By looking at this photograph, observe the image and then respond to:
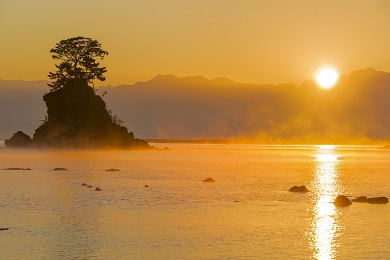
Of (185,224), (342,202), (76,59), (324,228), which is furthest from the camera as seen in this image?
(76,59)

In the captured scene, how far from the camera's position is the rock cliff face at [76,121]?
475 feet

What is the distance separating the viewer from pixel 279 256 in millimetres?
30141

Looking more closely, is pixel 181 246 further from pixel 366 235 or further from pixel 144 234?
pixel 366 235

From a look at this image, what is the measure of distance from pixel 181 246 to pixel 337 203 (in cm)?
2372

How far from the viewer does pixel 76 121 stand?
15075cm

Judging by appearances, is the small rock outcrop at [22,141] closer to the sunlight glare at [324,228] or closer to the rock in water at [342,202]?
the sunlight glare at [324,228]

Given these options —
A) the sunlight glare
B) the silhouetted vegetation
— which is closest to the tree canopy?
the silhouetted vegetation

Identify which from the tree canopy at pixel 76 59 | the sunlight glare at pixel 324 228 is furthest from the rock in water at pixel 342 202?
the tree canopy at pixel 76 59

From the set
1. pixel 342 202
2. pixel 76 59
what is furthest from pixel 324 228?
pixel 76 59

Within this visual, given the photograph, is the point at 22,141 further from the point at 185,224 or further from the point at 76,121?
the point at 185,224

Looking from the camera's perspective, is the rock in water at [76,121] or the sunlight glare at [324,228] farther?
the rock in water at [76,121]

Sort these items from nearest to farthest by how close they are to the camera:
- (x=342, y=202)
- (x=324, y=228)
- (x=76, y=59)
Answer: (x=324, y=228)
(x=342, y=202)
(x=76, y=59)

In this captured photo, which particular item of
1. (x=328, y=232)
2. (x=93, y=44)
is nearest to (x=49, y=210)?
(x=328, y=232)

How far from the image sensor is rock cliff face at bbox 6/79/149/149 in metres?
145
